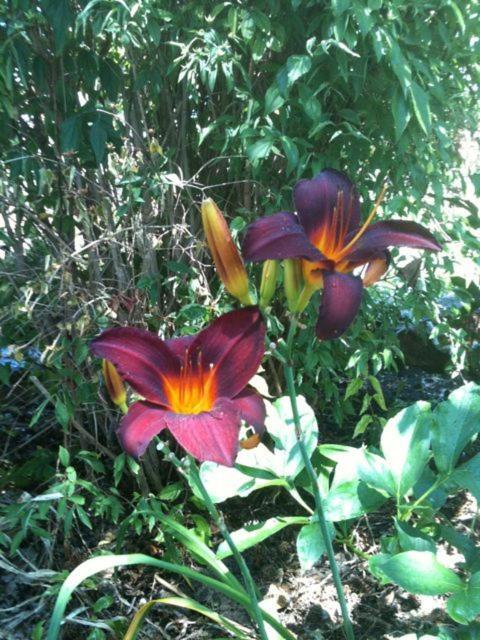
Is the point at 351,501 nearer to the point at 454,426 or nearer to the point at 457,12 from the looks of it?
the point at 454,426

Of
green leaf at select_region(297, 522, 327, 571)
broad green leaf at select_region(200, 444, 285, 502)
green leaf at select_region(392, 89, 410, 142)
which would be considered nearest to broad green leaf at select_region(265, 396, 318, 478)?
broad green leaf at select_region(200, 444, 285, 502)

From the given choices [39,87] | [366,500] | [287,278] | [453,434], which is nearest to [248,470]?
[366,500]


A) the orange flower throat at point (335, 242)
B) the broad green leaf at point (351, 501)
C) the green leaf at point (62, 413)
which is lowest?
the green leaf at point (62, 413)

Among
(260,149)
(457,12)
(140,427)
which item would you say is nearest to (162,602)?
(140,427)

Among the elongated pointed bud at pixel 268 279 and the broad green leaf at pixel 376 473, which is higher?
the elongated pointed bud at pixel 268 279

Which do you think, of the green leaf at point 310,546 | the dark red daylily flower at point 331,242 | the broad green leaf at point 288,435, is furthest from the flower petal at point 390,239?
the green leaf at point 310,546

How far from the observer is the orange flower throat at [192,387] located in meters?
0.96

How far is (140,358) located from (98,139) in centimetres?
85

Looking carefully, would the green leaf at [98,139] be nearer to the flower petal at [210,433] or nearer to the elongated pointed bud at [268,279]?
the elongated pointed bud at [268,279]

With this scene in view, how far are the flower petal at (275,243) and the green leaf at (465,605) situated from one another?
575mm

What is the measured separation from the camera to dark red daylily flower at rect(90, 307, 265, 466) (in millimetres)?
849

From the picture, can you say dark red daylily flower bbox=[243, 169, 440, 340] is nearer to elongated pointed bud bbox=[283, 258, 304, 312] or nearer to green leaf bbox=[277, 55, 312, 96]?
elongated pointed bud bbox=[283, 258, 304, 312]

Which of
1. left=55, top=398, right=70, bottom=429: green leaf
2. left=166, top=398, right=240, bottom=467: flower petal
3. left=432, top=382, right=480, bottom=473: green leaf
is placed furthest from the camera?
left=55, top=398, right=70, bottom=429: green leaf

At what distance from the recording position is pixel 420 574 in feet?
3.33
